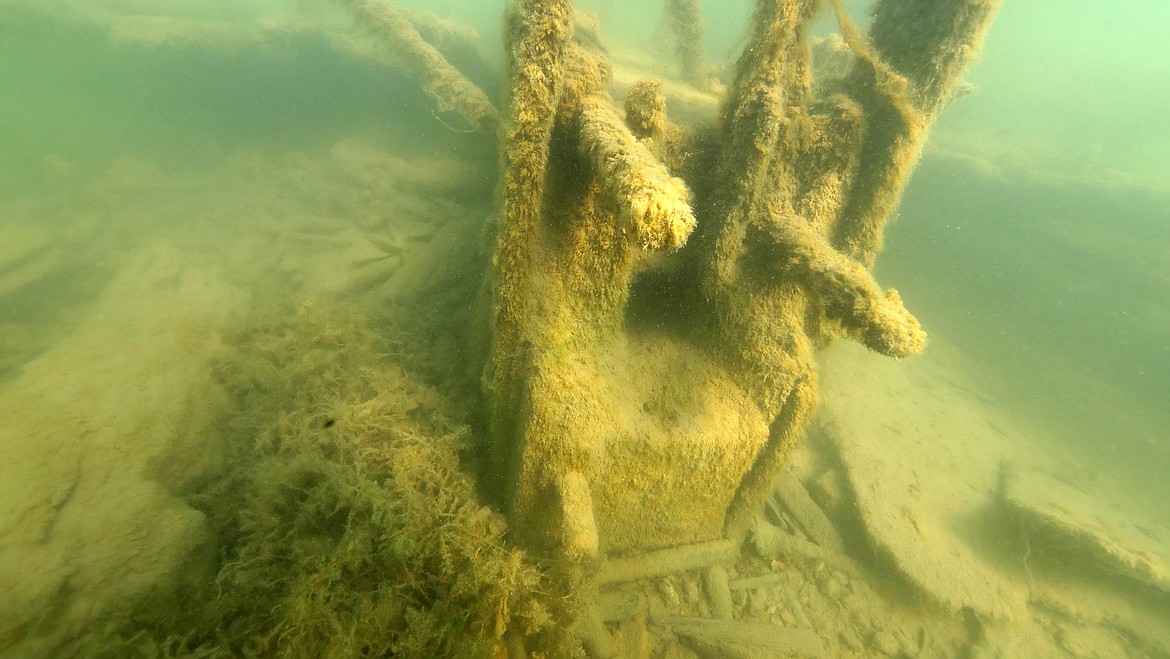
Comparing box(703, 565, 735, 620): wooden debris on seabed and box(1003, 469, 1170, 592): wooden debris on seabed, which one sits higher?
box(1003, 469, 1170, 592): wooden debris on seabed

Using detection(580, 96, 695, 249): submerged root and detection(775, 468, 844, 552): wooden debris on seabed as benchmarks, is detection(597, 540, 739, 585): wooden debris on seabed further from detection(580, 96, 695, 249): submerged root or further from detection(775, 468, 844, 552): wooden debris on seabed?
detection(580, 96, 695, 249): submerged root

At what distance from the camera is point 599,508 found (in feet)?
11.7

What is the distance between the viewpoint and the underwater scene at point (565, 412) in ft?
8.55

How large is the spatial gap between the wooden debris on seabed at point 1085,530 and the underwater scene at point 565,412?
0.05 m

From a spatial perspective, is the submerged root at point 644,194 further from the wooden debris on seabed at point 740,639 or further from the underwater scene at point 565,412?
the wooden debris on seabed at point 740,639

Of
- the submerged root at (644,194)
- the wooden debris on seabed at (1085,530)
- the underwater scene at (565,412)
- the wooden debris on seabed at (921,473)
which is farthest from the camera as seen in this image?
the wooden debris on seabed at (1085,530)

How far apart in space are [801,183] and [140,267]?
8.35 metres

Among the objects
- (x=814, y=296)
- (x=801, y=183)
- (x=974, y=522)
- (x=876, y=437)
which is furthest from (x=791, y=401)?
(x=974, y=522)

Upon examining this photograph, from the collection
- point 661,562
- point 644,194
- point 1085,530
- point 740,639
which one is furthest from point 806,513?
point 644,194

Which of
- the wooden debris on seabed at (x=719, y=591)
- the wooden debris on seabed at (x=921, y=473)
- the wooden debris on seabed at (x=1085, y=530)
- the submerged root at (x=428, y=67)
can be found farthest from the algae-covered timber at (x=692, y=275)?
the wooden debris on seabed at (x=1085, y=530)

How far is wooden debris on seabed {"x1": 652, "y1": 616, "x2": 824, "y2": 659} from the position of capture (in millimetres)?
4043

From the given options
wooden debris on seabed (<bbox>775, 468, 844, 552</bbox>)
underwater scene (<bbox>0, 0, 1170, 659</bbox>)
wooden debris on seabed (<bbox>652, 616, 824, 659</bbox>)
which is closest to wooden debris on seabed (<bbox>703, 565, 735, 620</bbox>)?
underwater scene (<bbox>0, 0, 1170, 659</bbox>)

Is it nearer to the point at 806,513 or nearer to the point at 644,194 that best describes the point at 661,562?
the point at 806,513

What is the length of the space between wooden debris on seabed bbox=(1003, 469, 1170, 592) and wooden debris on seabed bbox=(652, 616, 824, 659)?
3.53 meters
